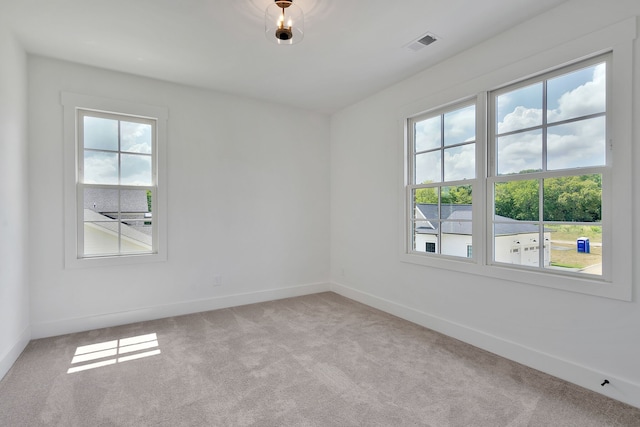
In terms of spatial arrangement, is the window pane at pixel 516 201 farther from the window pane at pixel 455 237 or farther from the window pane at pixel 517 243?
the window pane at pixel 455 237

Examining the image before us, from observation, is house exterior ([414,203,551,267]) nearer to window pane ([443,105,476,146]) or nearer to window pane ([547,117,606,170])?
window pane ([547,117,606,170])

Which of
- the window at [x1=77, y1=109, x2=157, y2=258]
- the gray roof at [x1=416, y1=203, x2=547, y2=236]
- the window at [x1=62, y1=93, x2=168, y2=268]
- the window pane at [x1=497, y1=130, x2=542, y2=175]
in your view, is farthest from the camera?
the window at [x1=77, y1=109, x2=157, y2=258]

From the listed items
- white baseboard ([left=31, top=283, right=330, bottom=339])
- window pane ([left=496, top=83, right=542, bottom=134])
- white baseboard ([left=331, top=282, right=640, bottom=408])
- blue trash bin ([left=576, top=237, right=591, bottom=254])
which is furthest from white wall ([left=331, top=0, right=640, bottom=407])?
white baseboard ([left=31, top=283, right=330, bottom=339])

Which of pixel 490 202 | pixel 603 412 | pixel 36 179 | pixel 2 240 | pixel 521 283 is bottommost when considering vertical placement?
pixel 603 412

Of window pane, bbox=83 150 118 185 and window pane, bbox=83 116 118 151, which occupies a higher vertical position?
window pane, bbox=83 116 118 151

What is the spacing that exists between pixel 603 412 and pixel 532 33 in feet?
8.98

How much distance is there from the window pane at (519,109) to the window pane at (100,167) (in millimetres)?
3961

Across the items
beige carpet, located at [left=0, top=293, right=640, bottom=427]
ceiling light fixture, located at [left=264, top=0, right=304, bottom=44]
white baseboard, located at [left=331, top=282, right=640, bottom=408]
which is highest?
ceiling light fixture, located at [left=264, top=0, right=304, bottom=44]

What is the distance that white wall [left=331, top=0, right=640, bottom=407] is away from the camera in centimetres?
213

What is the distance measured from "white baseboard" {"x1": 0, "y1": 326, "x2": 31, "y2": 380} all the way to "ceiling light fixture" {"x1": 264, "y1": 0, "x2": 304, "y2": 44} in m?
3.15

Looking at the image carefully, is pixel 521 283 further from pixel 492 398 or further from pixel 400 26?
pixel 400 26

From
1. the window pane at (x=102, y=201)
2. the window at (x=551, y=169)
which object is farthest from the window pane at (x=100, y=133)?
the window at (x=551, y=169)

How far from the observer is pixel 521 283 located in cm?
262

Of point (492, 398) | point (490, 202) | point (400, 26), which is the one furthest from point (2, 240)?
point (490, 202)
